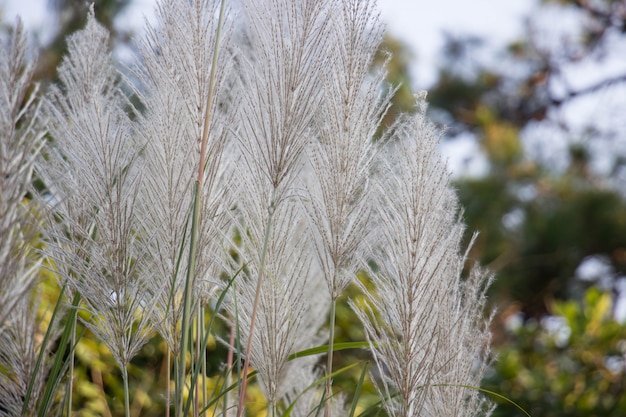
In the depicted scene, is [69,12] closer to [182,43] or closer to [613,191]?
[182,43]

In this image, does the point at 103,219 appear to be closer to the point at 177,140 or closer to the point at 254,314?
the point at 177,140

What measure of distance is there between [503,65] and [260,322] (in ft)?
26.7

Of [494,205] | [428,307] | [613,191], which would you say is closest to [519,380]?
[494,205]

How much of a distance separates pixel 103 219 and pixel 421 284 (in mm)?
562

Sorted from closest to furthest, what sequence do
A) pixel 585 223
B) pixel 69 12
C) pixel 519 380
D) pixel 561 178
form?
1. pixel 69 12
2. pixel 519 380
3. pixel 585 223
4. pixel 561 178

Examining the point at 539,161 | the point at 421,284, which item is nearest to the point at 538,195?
the point at 539,161

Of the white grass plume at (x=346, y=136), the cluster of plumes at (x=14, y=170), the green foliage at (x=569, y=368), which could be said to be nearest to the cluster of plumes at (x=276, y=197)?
the white grass plume at (x=346, y=136)

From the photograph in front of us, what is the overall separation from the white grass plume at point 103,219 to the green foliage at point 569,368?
2614 millimetres

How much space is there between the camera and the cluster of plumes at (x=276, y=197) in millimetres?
1256

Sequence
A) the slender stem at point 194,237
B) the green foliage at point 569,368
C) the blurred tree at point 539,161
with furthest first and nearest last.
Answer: the blurred tree at point 539,161, the green foliage at point 569,368, the slender stem at point 194,237

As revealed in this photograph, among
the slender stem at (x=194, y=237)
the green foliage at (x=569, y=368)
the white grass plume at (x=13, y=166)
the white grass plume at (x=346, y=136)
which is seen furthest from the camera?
the green foliage at (x=569, y=368)

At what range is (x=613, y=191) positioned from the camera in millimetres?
7168

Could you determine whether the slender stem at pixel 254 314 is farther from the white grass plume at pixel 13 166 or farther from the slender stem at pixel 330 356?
the white grass plume at pixel 13 166

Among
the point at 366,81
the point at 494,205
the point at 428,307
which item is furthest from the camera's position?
the point at 494,205
